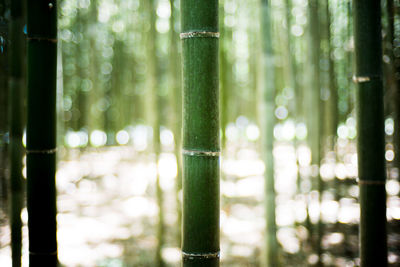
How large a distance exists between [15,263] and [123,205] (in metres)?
3.87

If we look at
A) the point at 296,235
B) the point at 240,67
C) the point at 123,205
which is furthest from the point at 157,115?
the point at 240,67

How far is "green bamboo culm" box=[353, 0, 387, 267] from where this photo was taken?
1.49m

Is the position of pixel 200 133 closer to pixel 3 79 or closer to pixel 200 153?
pixel 200 153

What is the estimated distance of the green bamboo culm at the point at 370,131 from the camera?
1493 millimetres

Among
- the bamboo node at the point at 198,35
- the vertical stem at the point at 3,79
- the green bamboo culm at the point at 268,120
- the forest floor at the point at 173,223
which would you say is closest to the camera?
the bamboo node at the point at 198,35

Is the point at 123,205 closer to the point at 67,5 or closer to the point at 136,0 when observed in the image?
the point at 136,0

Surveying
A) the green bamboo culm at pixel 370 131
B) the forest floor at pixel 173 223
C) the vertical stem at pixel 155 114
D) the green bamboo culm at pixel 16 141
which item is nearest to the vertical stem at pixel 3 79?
the green bamboo culm at pixel 16 141

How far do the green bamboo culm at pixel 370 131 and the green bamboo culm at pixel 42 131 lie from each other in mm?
1351

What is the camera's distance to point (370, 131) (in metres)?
1.52

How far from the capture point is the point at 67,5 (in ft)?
28.0

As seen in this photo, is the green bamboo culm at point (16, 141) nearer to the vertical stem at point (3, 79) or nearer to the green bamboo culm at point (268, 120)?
the vertical stem at point (3, 79)

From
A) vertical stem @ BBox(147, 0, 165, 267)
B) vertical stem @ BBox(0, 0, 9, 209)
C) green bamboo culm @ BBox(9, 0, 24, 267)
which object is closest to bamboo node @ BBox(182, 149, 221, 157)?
green bamboo culm @ BBox(9, 0, 24, 267)

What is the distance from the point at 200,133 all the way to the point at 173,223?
11.8ft

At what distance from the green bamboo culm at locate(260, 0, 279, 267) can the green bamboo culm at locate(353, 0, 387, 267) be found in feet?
3.34
